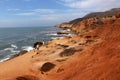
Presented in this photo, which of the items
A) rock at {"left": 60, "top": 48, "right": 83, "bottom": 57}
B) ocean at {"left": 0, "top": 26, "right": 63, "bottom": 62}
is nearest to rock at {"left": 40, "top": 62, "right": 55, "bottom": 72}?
rock at {"left": 60, "top": 48, "right": 83, "bottom": 57}

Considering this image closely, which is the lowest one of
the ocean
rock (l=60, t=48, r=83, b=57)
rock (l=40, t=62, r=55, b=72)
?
the ocean

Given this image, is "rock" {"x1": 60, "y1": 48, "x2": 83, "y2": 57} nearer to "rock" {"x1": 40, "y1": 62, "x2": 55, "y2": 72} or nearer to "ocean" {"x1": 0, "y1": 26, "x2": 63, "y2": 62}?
"rock" {"x1": 40, "y1": 62, "x2": 55, "y2": 72}

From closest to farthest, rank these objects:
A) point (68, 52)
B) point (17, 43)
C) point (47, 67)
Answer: point (47, 67)
point (68, 52)
point (17, 43)

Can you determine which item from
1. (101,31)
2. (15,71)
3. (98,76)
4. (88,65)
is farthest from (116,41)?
(101,31)

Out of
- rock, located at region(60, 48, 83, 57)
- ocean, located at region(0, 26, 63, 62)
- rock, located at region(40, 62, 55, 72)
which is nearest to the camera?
rock, located at region(40, 62, 55, 72)

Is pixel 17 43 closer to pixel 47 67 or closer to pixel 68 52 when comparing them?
pixel 68 52

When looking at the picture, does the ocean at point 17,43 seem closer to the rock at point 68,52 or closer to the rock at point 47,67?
the rock at point 68,52

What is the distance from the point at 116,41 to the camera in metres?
23.6

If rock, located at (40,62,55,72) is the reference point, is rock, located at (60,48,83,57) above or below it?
above

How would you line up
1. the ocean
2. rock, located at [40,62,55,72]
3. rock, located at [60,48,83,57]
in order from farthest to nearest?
1. the ocean
2. rock, located at [60,48,83,57]
3. rock, located at [40,62,55,72]

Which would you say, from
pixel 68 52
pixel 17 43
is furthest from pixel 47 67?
pixel 17 43

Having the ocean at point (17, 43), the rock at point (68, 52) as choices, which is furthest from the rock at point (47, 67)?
the ocean at point (17, 43)

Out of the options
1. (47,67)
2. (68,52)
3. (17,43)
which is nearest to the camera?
(47,67)

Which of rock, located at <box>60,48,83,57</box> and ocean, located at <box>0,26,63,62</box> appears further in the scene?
ocean, located at <box>0,26,63,62</box>
